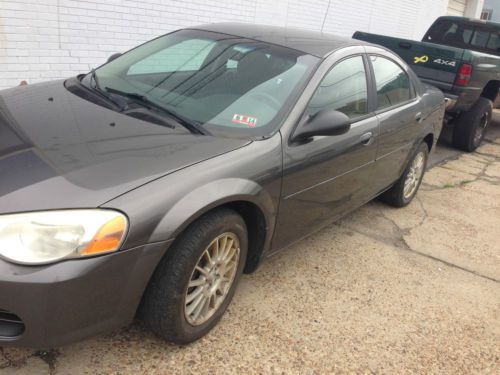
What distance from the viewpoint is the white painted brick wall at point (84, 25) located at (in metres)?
4.72

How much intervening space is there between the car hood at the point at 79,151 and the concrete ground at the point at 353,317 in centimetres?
86

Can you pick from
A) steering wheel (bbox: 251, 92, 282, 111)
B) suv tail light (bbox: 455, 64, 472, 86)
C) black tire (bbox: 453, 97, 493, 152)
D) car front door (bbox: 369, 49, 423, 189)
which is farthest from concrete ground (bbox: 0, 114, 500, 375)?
black tire (bbox: 453, 97, 493, 152)

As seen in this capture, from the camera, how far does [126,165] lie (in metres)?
2.13

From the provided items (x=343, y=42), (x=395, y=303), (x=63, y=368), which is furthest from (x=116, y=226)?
(x=343, y=42)

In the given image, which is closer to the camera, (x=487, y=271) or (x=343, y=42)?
(x=343, y=42)

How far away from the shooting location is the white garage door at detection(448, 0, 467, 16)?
51.9 feet

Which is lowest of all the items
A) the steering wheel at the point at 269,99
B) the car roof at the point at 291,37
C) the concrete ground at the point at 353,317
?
the concrete ground at the point at 353,317

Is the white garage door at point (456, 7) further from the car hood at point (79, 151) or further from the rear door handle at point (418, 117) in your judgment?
the car hood at point (79, 151)

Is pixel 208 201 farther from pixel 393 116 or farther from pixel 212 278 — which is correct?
pixel 393 116

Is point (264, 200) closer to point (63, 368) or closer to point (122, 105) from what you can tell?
point (122, 105)

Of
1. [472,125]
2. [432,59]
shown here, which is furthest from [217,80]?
[472,125]

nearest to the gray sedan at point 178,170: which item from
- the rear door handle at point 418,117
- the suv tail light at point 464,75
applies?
the rear door handle at point 418,117

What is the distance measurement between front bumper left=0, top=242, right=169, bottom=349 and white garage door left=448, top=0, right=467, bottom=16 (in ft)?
54.3

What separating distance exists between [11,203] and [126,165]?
49 cm
